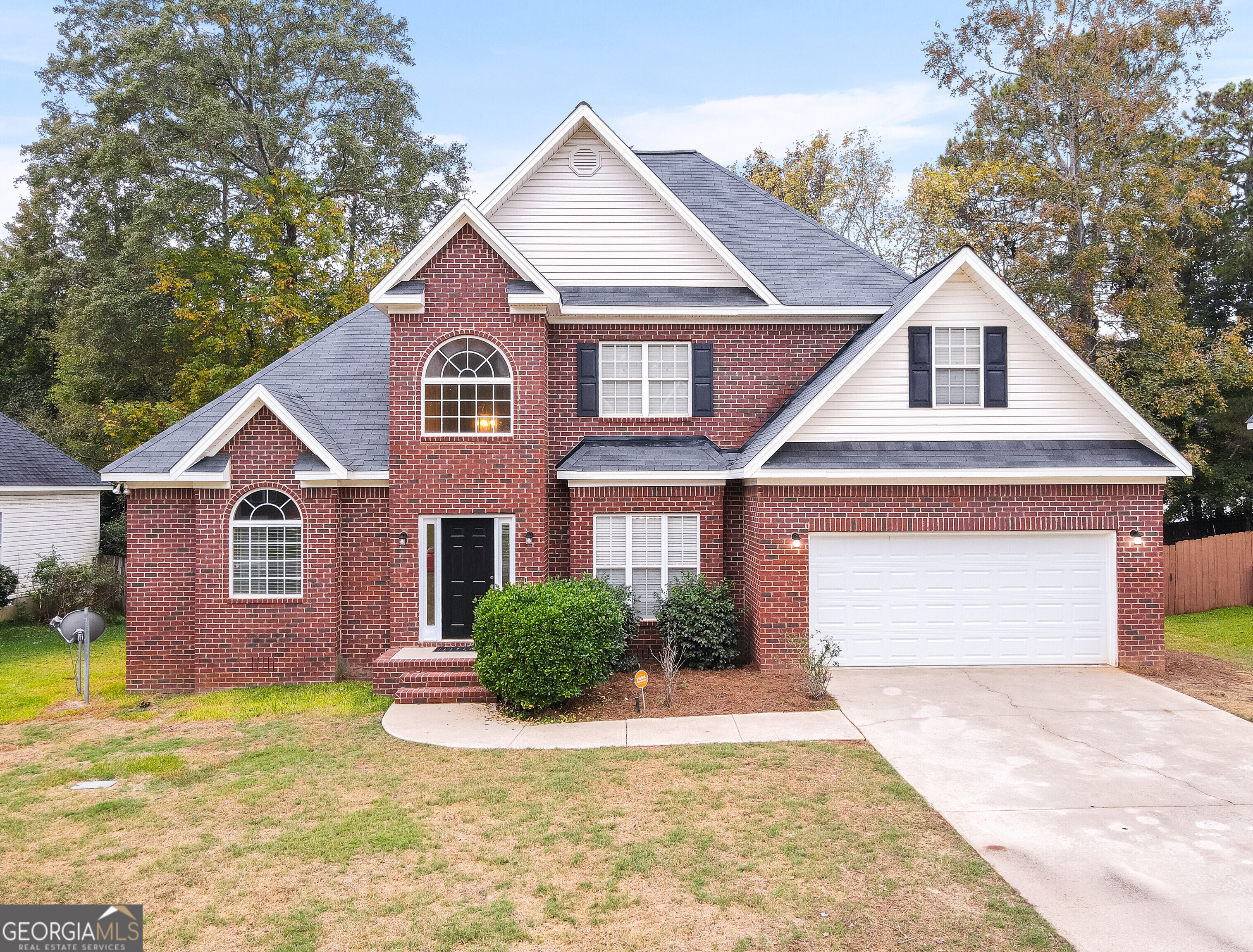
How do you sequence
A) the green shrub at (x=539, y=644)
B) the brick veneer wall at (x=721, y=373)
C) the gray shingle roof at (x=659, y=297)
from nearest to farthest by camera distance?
the green shrub at (x=539, y=644), the gray shingle roof at (x=659, y=297), the brick veneer wall at (x=721, y=373)

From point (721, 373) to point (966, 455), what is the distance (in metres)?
4.73

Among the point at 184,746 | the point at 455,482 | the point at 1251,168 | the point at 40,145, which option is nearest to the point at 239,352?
the point at 40,145

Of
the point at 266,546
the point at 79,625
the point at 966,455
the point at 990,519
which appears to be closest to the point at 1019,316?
the point at 966,455

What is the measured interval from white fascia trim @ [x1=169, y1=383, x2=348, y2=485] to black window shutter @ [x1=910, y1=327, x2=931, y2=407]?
1002cm

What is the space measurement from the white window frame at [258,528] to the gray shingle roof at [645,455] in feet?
15.4

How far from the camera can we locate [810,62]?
78.9 feet

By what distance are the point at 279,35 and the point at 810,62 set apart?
19866 millimetres

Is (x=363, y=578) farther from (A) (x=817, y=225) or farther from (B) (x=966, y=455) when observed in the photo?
(A) (x=817, y=225)

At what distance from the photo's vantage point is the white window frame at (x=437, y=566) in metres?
12.5

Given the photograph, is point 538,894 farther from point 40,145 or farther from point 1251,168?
point 1251,168

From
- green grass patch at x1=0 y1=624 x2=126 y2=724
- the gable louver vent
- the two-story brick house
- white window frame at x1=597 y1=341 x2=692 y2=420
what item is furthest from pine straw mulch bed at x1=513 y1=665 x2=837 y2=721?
the gable louver vent

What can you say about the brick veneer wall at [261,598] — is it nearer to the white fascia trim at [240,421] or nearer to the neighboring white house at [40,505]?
the white fascia trim at [240,421]

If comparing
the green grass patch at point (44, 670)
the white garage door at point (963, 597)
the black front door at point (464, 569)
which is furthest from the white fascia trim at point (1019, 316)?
the green grass patch at point (44, 670)

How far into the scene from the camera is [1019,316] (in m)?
12.3
